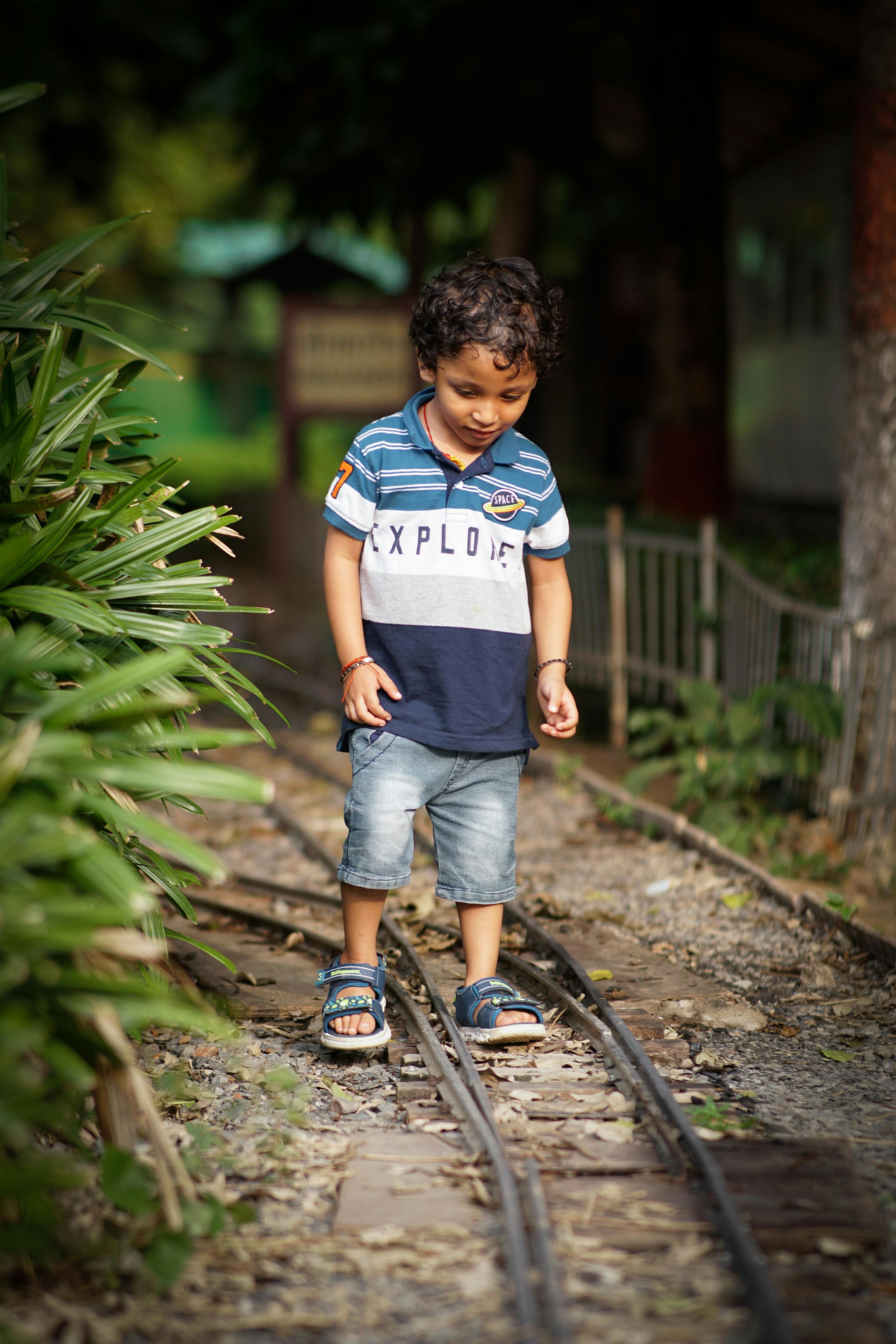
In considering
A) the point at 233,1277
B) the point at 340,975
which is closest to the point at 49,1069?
the point at 233,1277

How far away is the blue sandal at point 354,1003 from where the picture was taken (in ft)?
12.0

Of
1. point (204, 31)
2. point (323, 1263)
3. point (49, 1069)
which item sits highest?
point (204, 31)

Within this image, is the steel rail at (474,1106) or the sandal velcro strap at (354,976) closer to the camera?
the steel rail at (474,1106)

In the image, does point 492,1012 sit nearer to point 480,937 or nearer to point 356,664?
point 480,937

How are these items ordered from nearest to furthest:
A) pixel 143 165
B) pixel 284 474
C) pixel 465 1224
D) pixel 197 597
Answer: pixel 465 1224
pixel 197 597
pixel 284 474
pixel 143 165

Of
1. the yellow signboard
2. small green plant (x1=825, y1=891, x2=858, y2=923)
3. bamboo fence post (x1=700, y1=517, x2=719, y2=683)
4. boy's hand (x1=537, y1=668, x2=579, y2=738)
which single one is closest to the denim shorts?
boy's hand (x1=537, y1=668, x2=579, y2=738)

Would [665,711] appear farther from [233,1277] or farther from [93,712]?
[233,1277]

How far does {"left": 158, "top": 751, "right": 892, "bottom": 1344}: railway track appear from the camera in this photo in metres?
2.53

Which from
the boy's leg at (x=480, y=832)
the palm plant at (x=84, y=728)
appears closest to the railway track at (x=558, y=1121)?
the boy's leg at (x=480, y=832)

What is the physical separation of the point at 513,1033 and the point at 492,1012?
4.1 inches

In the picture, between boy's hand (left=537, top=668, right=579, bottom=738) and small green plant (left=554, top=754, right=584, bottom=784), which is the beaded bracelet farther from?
small green plant (left=554, top=754, right=584, bottom=784)

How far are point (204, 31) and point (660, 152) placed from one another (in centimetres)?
453

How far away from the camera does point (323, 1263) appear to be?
2639 mm

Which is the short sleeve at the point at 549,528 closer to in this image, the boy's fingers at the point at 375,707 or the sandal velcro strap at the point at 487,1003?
the boy's fingers at the point at 375,707
